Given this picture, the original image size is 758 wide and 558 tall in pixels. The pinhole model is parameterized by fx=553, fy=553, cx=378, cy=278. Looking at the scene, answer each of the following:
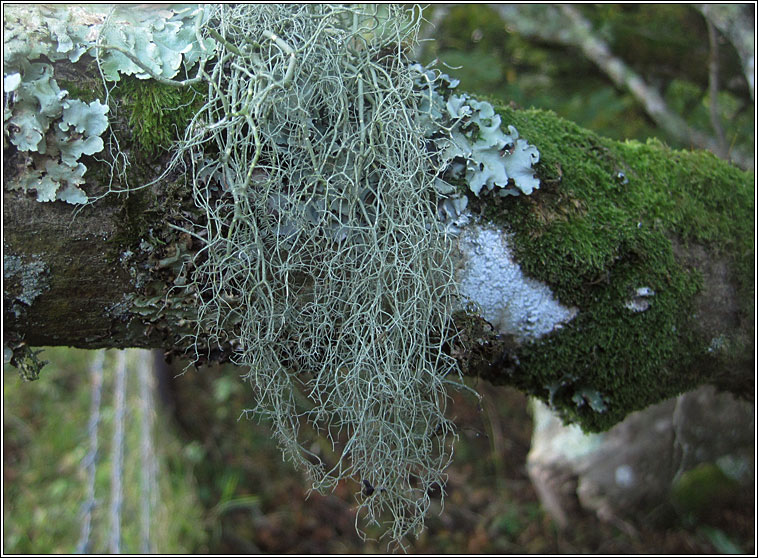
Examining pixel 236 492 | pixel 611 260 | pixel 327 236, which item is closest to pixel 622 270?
pixel 611 260

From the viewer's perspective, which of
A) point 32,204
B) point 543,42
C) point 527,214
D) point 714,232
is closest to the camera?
point 32,204

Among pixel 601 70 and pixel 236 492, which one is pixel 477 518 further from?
pixel 601 70

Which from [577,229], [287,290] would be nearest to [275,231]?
[287,290]

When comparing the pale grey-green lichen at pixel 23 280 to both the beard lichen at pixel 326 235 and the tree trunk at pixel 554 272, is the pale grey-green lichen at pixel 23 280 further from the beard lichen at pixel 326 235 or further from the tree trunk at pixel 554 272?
the beard lichen at pixel 326 235

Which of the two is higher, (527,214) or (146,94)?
(146,94)

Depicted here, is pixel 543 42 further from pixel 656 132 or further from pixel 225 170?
pixel 225 170

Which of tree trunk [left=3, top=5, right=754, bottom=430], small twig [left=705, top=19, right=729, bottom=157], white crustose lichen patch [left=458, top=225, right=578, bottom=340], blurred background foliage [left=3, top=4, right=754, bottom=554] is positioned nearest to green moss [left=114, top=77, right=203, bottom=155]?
tree trunk [left=3, top=5, right=754, bottom=430]

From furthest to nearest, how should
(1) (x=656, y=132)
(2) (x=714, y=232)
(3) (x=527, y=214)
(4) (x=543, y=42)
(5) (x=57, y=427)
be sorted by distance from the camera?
(5) (x=57, y=427) < (4) (x=543, y=42) < (1) (x=656, y=132) < (2) (x=714, y=232) < (3) (x=527, y=214)

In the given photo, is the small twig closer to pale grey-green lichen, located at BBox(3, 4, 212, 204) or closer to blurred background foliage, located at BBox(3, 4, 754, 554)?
blurred background foliage, located at BBox(3, 4, 754, 554)
